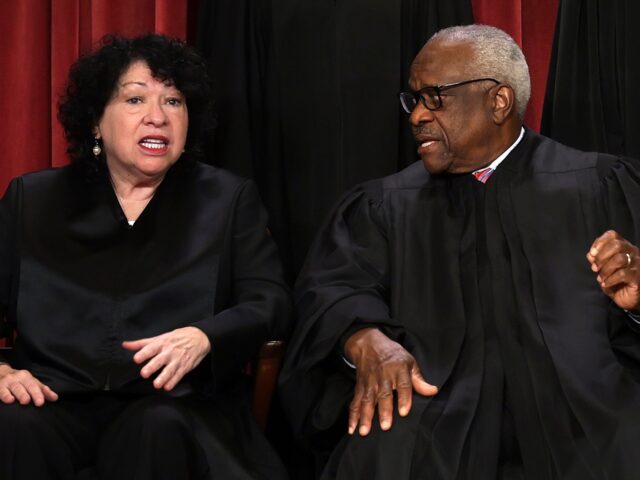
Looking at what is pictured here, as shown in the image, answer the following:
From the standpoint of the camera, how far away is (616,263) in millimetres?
2609

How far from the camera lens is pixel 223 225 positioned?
125 inches

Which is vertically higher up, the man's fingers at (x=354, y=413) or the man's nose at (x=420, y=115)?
the man's nose at (x=420, y=115)

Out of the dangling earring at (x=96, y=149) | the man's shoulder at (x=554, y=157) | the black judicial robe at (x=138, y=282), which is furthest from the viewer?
the dangling earring at (x=96, y=149)

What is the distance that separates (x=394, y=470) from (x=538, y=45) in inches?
80.5

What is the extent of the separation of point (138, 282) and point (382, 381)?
0.80 m

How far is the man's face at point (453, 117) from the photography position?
3.19 metres

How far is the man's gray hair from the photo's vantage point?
3215mm

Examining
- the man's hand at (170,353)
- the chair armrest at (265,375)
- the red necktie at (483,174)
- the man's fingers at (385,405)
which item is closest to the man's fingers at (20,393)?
the man's hand at (170,353)

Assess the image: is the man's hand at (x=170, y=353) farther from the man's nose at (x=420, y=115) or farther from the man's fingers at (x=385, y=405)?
the man's nose at (x=420, y=115)

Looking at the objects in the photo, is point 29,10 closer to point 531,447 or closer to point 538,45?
point 538,45

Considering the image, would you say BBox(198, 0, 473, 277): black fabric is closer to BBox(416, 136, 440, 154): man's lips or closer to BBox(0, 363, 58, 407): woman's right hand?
BBox(416, 136, 440, 154): man's lips

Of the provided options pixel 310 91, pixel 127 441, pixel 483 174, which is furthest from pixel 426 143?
pixel 127 441

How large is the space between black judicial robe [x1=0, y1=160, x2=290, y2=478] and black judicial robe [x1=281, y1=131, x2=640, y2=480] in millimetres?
159

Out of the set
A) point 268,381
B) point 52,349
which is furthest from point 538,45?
point 52,349
